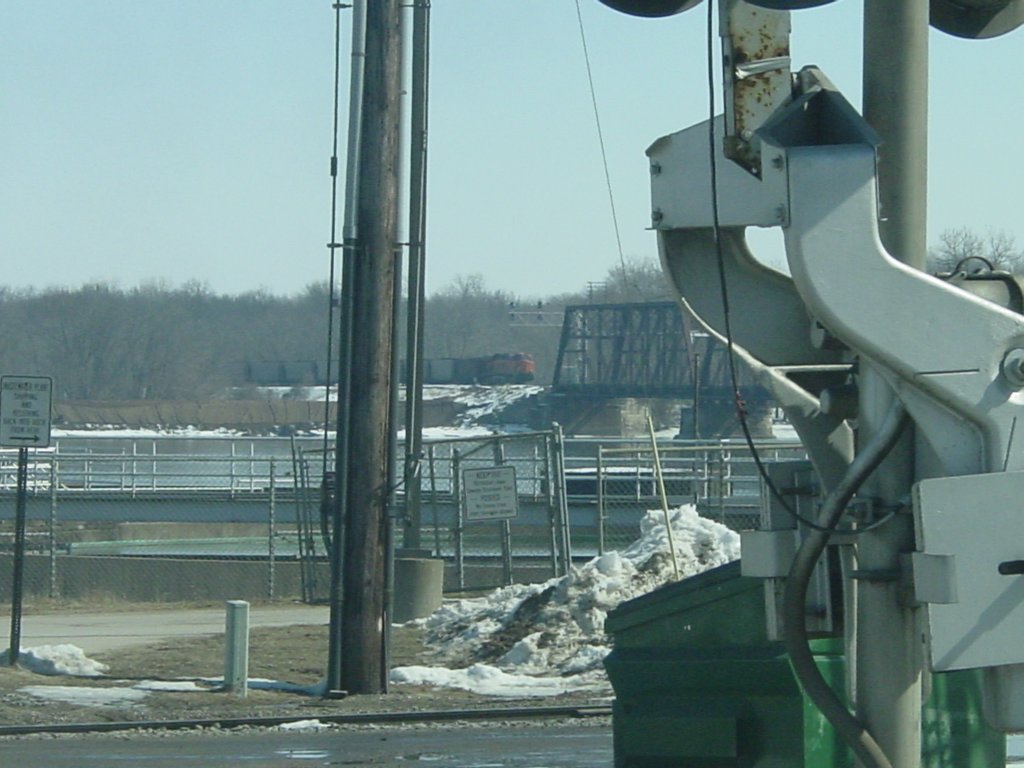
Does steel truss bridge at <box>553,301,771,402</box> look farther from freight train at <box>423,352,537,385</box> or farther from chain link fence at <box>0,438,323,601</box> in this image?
freight train at <box>423,352,537,385</box>

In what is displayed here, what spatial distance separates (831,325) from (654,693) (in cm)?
149

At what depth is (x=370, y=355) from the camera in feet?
40.4

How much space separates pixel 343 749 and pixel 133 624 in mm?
8701

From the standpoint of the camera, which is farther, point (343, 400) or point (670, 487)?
point (670, 487)

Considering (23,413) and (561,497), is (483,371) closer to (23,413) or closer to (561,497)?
(561,497)

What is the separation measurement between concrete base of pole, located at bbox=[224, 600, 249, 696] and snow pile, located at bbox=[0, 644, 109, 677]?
5.40 ft

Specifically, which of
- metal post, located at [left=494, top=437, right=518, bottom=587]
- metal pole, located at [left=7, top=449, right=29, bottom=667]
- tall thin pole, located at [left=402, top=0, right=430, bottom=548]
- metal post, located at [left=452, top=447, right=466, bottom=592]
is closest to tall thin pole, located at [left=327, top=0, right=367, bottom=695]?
metal pole, located at [left=7, top=449, right=29, bottom=667]

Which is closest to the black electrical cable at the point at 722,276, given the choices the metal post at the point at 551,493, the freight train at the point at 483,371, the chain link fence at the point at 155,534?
the metal post at the point at 551,493

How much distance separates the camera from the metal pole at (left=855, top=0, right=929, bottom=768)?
11.5ft

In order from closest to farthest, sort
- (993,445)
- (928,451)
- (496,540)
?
(993,445) → (928,451) → (496,540)

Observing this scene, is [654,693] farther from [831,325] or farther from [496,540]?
[496,540]

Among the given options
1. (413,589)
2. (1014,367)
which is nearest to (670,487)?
(413,589)

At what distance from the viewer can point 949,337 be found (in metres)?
3.24

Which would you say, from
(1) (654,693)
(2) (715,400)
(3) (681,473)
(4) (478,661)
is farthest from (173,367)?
(1) (654,693)
